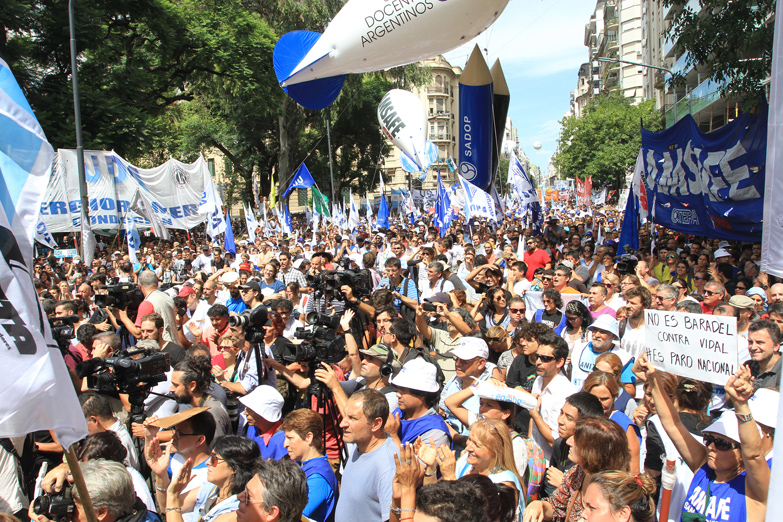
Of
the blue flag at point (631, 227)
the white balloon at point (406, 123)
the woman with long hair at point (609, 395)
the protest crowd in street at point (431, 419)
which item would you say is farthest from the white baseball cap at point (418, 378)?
the white balloon at point (406, 123)

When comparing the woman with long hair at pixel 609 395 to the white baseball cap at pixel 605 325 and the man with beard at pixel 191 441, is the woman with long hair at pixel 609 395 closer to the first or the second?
the white baseball cap at pixel 605 325

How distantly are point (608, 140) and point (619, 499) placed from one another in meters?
42.4

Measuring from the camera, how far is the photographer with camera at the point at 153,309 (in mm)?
6102

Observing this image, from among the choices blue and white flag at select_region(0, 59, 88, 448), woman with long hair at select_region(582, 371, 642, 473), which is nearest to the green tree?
woman with long hair at select_region(582, 371, 642, 473)

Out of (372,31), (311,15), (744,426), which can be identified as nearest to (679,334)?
(744,426)

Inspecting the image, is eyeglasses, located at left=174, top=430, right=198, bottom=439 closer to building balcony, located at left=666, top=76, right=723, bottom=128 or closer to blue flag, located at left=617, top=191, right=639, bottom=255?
blue flag, located at left=617, top=191, right=639, bottom=255

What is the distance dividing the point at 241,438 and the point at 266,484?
0.60 m

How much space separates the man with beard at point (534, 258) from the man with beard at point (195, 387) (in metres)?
6.64

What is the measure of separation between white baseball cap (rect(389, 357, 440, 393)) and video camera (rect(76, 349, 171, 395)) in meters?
1.52

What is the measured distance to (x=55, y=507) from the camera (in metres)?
2.59

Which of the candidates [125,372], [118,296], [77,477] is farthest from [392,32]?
[77,477]

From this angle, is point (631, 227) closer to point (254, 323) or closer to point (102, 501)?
point (254, 323)

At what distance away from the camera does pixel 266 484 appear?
2684mm

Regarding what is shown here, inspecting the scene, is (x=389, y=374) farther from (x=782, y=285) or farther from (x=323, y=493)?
(x=782, y=285)
